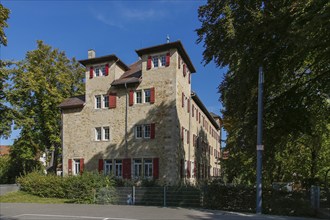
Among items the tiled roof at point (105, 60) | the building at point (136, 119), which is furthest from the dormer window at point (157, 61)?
the tiled roof at point (105, 60)

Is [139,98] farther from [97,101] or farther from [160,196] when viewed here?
[160,196]

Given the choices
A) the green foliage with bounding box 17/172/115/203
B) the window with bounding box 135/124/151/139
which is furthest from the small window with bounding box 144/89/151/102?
the green foliage with bounding box 17/172/115/203

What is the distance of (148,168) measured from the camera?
1133 inches

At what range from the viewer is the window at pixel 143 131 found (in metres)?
29.2

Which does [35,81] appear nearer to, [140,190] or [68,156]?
[68,156]

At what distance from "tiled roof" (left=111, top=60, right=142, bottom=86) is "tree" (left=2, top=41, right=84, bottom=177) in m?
10.7

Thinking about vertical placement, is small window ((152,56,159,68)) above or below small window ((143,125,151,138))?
above

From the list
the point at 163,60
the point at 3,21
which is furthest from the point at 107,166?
→ the point at 3,21

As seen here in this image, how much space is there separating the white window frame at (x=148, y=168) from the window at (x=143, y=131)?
1.97m

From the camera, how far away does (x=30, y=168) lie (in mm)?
43531

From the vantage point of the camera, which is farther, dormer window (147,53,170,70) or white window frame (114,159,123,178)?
white window frame (114,159,123,178)

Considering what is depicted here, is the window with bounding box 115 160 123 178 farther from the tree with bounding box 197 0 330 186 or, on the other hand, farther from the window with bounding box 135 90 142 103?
the tree with bounding box 197 0 330 186

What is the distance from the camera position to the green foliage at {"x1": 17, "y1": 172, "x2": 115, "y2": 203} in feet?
64.8

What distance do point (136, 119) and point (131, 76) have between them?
4.24 meters
